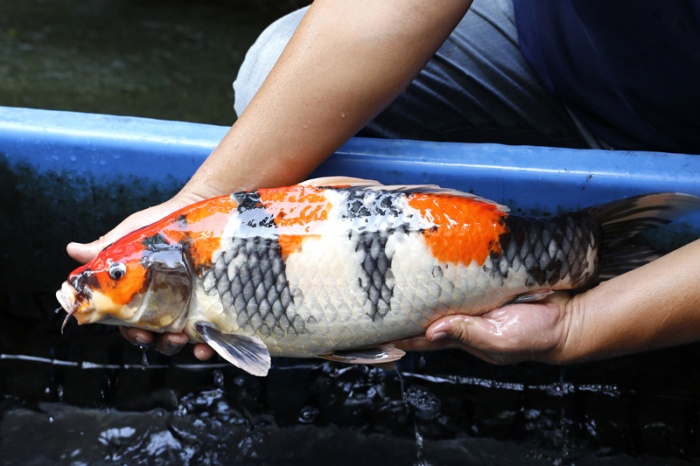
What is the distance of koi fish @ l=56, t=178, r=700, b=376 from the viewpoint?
129cm

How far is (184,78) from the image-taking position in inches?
135

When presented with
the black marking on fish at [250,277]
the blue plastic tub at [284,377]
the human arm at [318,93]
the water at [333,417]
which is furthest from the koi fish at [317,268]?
the water at [333,417]

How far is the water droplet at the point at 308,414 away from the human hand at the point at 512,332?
0.50 metres

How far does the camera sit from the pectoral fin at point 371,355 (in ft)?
4.44

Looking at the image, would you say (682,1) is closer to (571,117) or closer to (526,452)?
(571,117)

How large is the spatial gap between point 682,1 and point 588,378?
86 centimetres

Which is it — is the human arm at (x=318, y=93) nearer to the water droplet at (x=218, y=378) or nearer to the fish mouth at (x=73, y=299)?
the fish mouth at (x=73, y=299)

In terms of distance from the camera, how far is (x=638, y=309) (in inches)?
52.7

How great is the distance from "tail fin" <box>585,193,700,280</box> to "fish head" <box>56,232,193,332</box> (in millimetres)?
728

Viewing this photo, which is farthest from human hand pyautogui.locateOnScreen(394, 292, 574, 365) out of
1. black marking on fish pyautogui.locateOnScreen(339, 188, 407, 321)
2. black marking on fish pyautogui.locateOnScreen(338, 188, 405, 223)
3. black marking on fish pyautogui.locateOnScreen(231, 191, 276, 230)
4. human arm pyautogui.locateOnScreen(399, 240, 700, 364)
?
black marking on fish pyautogui.locateOnScreen(231, 191, 276, 230)

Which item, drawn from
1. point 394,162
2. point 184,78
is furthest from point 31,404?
point 184,78

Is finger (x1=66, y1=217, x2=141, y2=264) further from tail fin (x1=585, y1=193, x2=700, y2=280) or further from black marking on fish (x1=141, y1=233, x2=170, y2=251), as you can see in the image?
tail fin (x1=585, y1=193, x2=700, y2=280)

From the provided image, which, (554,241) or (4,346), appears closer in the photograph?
(554,241)

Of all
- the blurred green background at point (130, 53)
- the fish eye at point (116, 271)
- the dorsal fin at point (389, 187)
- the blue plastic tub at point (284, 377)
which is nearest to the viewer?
the fish eye at point (116, 271)
